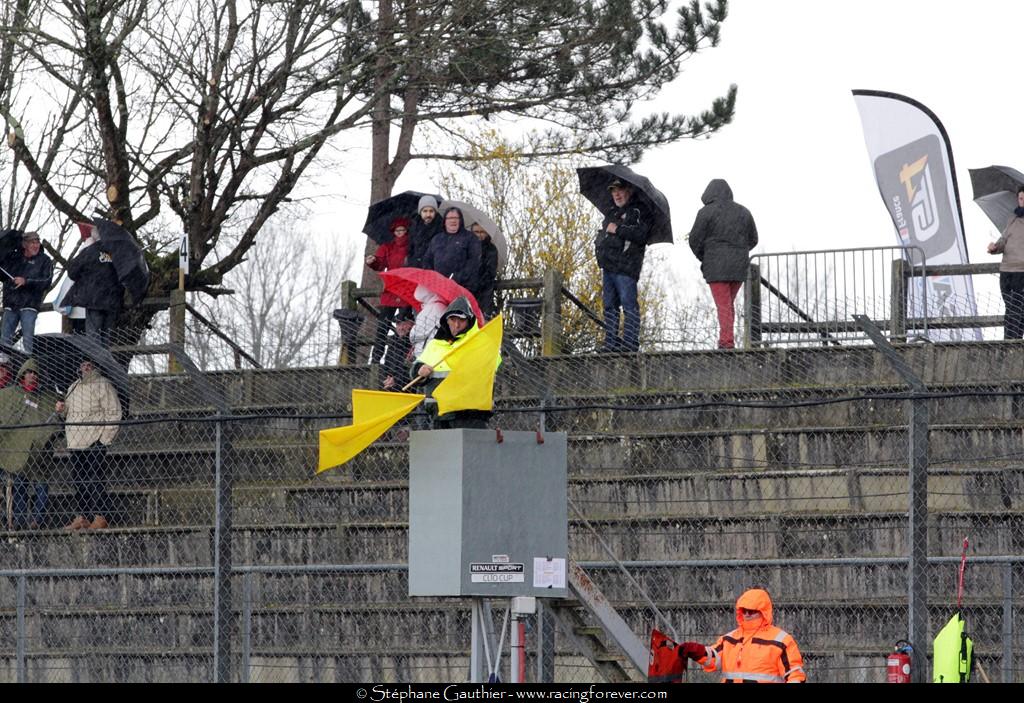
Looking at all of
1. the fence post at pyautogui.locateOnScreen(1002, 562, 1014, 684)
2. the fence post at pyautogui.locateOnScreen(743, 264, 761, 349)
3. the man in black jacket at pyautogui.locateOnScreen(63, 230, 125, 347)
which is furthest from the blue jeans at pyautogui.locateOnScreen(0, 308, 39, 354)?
the fence post at pyautogui.locateOnScreen(1002, 562, 1014, 684)

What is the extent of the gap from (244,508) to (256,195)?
7469 mm

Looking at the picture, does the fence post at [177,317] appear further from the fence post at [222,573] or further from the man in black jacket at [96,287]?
the fence post at [222,573]

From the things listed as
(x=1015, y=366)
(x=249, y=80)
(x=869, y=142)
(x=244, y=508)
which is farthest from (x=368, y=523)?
(x=869, y=142)

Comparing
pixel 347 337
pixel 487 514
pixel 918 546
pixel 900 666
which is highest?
pixel 347 337

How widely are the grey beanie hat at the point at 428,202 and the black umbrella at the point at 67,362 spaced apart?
3.18m

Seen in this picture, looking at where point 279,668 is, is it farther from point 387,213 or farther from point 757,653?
point 387,213

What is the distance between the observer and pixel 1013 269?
16.8 metres

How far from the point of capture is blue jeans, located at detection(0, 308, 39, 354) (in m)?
18.4

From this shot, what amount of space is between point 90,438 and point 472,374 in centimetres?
627

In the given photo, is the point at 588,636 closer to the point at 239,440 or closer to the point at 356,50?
the point at 239,440

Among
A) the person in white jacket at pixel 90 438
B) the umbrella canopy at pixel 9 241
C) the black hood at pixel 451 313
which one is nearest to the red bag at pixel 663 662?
the black hood at pixel 451 313

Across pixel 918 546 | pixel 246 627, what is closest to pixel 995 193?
pixel 918 546

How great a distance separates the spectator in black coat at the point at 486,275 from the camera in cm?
1711

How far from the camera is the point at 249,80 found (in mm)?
21062
